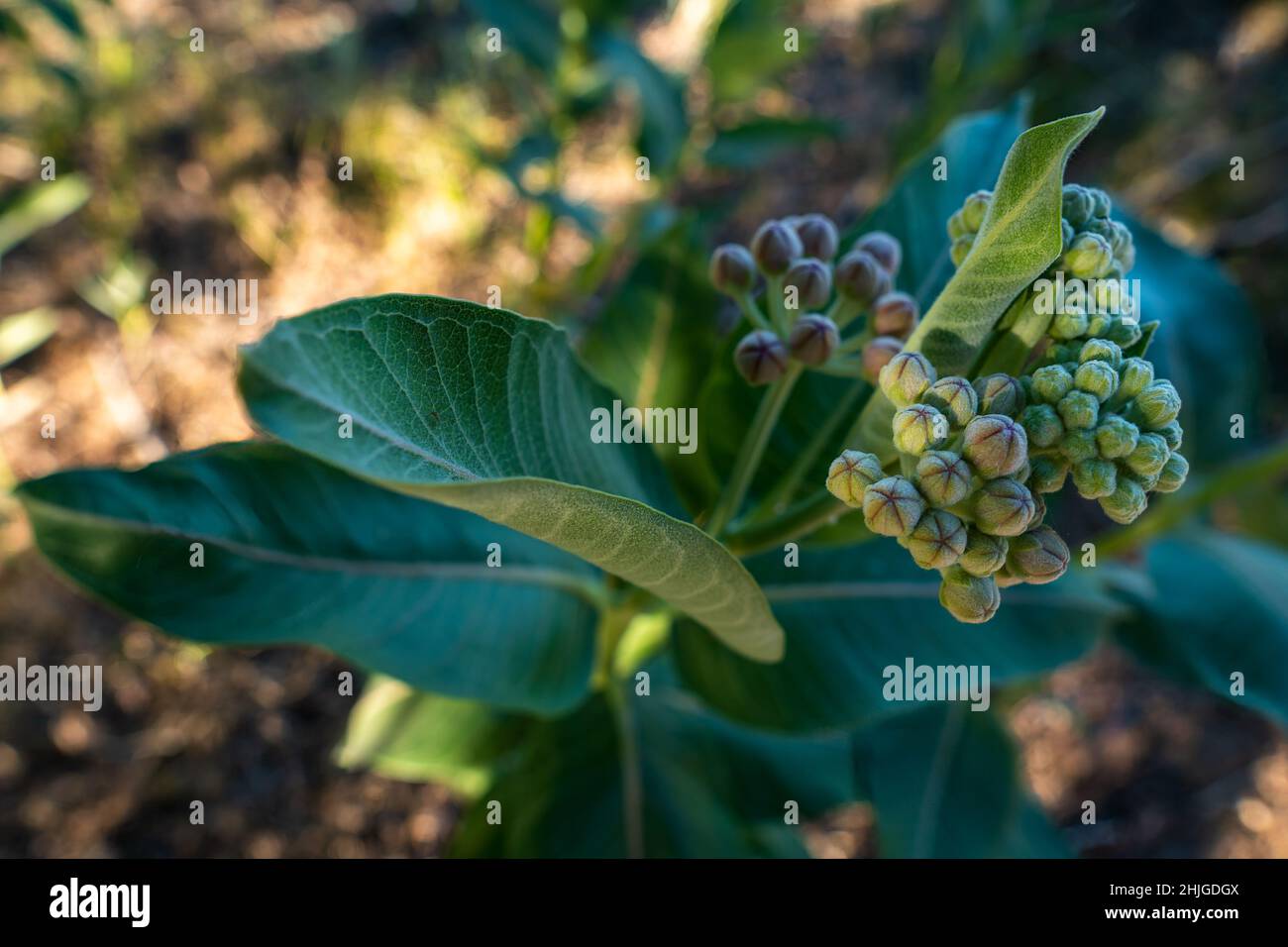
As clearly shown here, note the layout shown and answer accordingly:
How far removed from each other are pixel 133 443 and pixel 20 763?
906 mm

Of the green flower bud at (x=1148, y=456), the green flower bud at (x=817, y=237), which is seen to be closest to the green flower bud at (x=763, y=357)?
the green flower bud at (x=817, y=237)

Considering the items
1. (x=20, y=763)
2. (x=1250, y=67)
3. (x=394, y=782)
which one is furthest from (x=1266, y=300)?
(x=20, y=763)

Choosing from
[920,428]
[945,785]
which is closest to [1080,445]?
[920,428]

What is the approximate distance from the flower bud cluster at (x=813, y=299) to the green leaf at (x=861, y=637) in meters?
0.38

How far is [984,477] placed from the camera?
0.75 meters

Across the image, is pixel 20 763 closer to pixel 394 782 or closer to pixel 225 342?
pixel 394 782

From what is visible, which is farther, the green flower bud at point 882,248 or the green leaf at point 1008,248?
the green flower bud at point 882,248

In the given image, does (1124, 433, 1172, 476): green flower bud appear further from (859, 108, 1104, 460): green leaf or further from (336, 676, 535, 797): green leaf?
(336, 676, 535, 797): green leaf

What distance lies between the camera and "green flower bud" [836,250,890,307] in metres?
0.96

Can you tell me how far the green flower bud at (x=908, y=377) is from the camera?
78 centimetres

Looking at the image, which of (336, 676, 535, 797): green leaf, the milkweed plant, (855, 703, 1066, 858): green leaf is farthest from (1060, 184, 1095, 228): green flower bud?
(336, 676, 535, 797): green leaf

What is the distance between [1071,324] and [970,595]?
0.79ft

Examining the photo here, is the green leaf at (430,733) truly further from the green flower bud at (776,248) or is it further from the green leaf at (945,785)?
the green flower bud at (776,248)

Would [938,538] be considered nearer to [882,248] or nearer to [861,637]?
[882,248]
